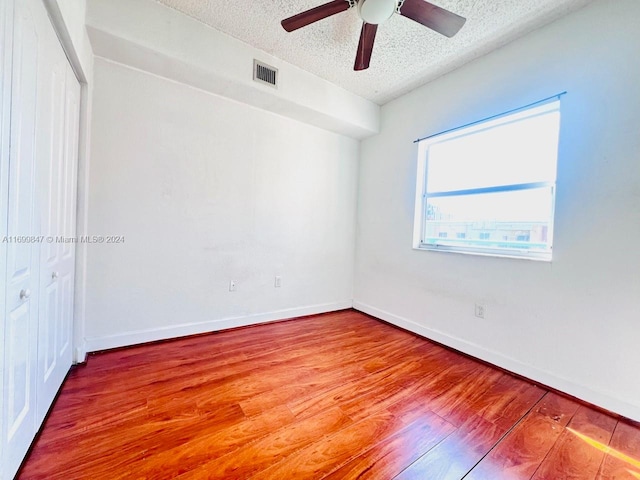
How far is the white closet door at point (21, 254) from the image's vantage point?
1.00 metres

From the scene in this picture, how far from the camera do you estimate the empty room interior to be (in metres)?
1.24

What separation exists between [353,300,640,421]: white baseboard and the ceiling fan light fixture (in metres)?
2.71

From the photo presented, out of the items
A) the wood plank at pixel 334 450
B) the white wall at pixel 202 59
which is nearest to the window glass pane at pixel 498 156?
the white wall at pixel 202 59

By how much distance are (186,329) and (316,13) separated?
9.24 ft

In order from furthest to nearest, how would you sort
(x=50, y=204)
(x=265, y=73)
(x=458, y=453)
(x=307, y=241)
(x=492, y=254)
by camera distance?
(x=307, y=241) < (x=265, y=73) < (x=492, y=254) < (x=50, y=204) < (x=458, y=453)

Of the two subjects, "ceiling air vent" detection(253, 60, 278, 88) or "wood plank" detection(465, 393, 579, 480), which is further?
"ceiling air vent" detection(253, 60, 278, 88)

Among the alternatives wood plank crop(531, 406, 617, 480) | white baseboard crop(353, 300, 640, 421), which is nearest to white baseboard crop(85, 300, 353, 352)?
white baseboard crop(353, 300, 640, 421)

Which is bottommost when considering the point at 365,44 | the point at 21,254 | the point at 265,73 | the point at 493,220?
the point at 21,254

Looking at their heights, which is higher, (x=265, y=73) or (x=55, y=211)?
(x=265, y=73)

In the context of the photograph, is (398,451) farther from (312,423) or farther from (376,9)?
(376,9)

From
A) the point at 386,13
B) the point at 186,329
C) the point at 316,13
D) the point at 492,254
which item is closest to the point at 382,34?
the point at 386,13

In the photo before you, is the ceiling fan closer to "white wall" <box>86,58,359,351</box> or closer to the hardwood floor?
"white wall" <box>86,58,359,351</box>

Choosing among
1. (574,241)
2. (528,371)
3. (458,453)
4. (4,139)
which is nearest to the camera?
(4,139)

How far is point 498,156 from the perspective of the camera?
2336 mm
